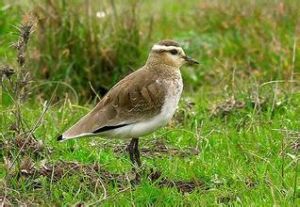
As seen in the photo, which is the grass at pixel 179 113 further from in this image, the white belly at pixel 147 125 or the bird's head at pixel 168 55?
the bird's head at pixel 168 55

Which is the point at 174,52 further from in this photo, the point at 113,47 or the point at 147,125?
the point at 113,47

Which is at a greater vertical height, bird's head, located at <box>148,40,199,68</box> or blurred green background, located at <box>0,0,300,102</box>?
bird's head, located at <box>148,40,199,68</box>

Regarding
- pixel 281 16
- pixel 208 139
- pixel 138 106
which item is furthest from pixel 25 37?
pixel 281 16

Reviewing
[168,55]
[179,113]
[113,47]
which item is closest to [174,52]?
[168,55]

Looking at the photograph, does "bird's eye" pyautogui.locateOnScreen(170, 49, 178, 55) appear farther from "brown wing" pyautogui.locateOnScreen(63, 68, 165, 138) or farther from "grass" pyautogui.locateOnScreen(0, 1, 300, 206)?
"grass" pyautogui.locateOnScreen(0, 1, 300, 206)

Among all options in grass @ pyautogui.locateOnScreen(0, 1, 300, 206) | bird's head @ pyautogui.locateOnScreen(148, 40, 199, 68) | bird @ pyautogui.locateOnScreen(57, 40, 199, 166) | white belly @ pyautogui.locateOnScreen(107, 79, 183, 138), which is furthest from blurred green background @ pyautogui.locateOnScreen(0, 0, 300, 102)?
white belly @ pyautogui.locateOnScreen(107, 79, 183, 138)

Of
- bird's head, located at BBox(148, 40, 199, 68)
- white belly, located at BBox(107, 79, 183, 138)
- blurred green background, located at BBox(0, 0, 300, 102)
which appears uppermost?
bird's head, located at BBox(148, 40, 199, 68)

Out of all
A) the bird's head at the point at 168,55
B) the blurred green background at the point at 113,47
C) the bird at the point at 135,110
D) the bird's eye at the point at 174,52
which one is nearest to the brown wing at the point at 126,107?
the bird at the point at 135,110

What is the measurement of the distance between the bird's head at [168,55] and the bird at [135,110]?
4.5 inches

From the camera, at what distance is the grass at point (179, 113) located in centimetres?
622

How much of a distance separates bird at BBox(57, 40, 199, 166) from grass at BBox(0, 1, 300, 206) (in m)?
0.27

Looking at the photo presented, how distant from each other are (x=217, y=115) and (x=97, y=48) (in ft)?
7.75

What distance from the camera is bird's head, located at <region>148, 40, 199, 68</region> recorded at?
6955 mm

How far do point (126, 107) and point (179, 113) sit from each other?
189cm
